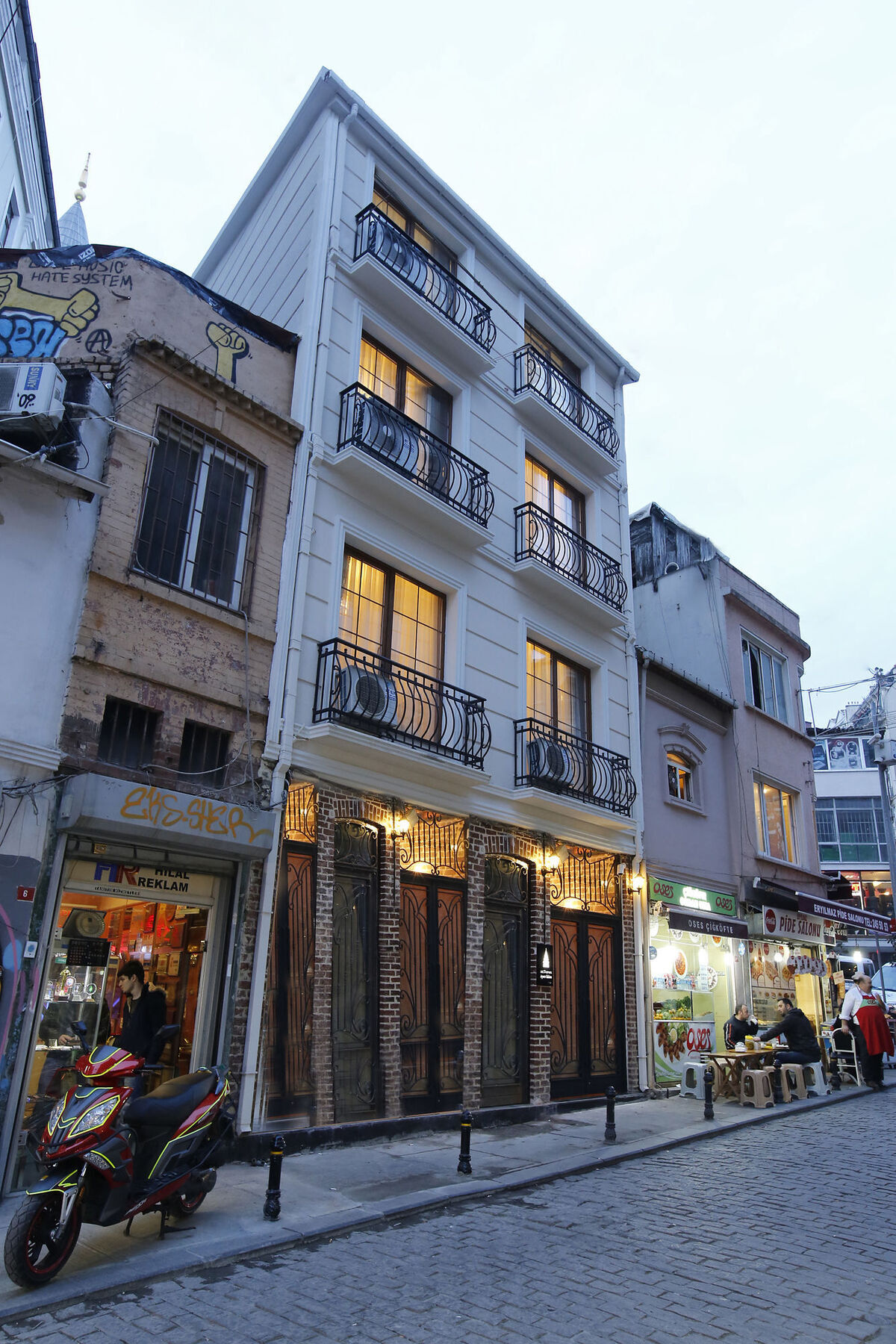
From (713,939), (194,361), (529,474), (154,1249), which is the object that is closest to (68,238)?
(529,474)

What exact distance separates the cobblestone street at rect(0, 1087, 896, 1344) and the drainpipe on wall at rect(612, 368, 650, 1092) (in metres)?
6.20

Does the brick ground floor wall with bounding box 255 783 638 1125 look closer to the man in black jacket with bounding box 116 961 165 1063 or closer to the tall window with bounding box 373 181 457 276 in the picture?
the man in black jacket with bounding box 116 961 165 1063

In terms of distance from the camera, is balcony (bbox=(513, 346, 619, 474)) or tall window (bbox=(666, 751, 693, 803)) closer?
balcony (bbox=(513, 346, 619, 474))

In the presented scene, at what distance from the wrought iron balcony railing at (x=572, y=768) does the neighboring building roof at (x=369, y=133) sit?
330 inches

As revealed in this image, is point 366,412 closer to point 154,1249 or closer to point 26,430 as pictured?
point 26,430

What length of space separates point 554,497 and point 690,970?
29.5 ft

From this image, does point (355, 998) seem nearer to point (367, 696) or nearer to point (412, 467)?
point (367, 696)

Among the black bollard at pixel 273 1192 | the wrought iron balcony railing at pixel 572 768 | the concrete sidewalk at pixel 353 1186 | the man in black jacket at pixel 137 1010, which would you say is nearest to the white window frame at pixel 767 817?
the wrought iron balcony railing at pixel 572 768

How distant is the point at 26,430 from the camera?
824 cm

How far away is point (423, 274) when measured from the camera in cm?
1370

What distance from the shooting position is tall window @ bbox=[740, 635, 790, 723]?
67.2 ft

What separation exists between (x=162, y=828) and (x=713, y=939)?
1216cm

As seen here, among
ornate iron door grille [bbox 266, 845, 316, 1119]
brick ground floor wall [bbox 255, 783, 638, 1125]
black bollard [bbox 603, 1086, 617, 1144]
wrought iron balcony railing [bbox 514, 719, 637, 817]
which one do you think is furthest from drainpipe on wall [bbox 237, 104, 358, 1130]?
wrought iron balcony railing [bbox 514, 719, 637, 817]

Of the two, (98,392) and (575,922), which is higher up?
(98,392)
